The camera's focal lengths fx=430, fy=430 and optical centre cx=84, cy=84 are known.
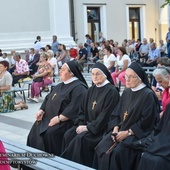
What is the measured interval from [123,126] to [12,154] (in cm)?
133

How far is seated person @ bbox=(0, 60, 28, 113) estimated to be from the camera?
1033 cm

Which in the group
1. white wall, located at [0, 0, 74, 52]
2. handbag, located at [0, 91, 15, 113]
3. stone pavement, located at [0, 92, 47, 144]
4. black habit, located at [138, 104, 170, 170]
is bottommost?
stone pavement, located at [0, 92, 47, 144]

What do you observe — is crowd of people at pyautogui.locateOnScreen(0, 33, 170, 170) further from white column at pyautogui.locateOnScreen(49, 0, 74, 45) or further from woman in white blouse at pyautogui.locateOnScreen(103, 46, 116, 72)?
white column at pyautogui.locateOnScreen(49, 0, 74, 45)

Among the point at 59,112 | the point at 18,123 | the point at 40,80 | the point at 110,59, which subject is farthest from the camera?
the point at 110,59

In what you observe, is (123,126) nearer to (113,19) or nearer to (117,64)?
(117,64)

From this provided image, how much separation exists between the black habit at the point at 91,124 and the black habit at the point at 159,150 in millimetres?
908

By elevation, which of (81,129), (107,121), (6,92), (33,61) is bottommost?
(6,92)

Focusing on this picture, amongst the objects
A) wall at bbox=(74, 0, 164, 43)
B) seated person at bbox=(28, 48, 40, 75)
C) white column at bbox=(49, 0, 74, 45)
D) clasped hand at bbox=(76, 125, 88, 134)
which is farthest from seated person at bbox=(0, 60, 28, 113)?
wall at bbox=(74, 0, 164, 43)

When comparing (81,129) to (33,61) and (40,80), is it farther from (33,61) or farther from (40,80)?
(33,61)

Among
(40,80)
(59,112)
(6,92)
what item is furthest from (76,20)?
(59,112)

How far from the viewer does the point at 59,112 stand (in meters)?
6.16

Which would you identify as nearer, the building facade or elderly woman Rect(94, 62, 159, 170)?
elderly woman Rect(94, 62, 159, 170)

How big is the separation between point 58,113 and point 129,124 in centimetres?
145

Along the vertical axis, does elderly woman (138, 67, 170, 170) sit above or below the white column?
below
